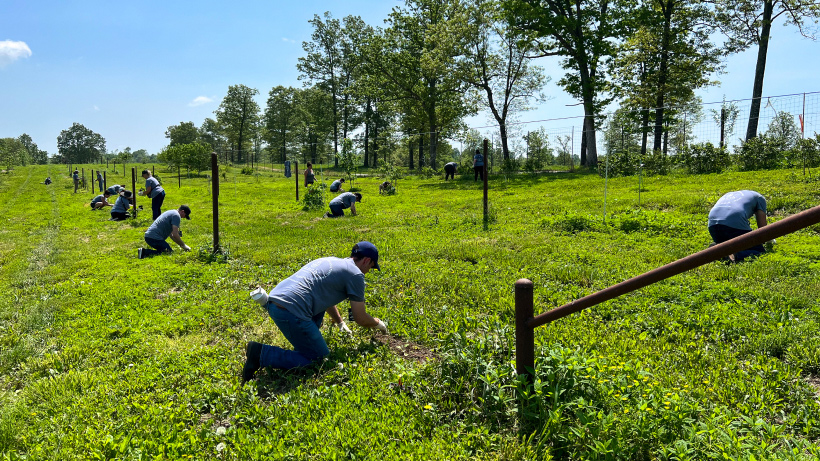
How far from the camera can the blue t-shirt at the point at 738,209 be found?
627 cm

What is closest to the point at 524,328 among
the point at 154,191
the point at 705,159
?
the point at 154,191

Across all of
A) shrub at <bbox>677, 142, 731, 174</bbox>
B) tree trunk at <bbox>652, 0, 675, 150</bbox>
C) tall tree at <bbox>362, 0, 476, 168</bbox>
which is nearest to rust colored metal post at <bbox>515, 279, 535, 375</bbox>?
shrub at <bbox>677, 142, 731, 174</bbox>

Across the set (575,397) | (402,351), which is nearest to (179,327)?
(402,351)

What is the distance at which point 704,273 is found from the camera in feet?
19.0

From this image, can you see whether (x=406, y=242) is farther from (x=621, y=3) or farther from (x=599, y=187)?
(x=621, y=3)

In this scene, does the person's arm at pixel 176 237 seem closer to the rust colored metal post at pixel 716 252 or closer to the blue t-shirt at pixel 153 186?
the blue t-shirt at pixel 153 186

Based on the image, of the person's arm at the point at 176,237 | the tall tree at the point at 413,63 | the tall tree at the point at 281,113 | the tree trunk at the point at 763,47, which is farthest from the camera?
the tall tree at the point at 281,113

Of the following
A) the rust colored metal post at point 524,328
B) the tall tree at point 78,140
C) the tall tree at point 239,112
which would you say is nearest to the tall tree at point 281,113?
the tall tree at point 239,112

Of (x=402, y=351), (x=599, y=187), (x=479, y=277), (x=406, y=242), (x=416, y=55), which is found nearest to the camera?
(x=402, y=351)

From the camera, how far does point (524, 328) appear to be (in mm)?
2867

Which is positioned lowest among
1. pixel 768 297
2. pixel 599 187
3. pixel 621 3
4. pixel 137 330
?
pixel 137 330

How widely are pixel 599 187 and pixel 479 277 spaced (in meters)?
10.2

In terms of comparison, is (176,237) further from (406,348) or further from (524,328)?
(524,328)

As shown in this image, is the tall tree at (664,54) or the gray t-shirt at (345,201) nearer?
the gray t-shirt at (345,201)
